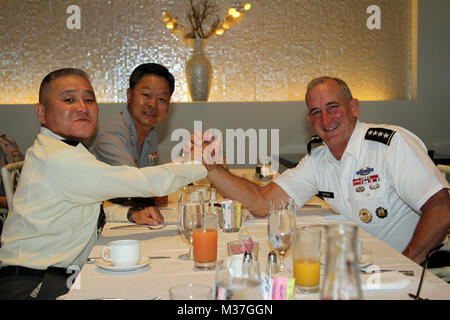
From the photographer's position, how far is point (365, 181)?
1974 mm

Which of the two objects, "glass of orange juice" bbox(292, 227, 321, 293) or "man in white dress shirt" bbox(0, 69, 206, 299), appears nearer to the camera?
"glass of orange juice" bbox(292, 227, 321, 293)

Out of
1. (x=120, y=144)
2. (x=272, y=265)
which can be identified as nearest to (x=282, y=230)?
(x=272, y=265)

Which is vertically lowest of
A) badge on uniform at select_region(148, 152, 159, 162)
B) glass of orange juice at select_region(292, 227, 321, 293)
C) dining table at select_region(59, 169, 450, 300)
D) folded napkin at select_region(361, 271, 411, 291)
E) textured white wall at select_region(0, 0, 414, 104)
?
dining table at select_region(59, 169, 450, 300)

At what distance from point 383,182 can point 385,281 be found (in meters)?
0.94

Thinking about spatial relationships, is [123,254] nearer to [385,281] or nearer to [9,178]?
Answer: [385,281]

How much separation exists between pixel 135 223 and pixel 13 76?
3.05m

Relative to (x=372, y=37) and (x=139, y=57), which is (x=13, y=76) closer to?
(x=139, y=57)

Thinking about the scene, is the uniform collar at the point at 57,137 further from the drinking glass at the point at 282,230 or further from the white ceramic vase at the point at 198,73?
the white ceramic vase at the point at 198,73

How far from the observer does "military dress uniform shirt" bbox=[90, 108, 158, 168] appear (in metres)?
2.45

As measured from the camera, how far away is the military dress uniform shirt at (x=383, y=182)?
1828 millimetres

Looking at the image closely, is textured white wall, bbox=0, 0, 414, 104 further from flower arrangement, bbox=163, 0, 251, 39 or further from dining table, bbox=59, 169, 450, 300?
dining table, bbox=59, 169, 450, 300

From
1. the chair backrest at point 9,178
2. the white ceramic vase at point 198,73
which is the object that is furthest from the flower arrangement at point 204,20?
the chair backrest at point 9,178

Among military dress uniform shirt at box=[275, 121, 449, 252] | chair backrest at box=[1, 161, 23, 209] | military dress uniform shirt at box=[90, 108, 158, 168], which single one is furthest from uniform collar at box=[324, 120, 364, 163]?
chair backrest at box=[1, 161, 23, 209]

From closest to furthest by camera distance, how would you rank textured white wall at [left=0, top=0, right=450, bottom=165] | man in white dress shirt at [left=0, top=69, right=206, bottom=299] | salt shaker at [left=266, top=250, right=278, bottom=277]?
salt shaker at [left=266, top=250, right=278, bottom=277]
man in white dress shirt at [left=0, top=69, right=206, bottom=299]
textured white wall at [left=0, top=0, right=450, bottom=165]
